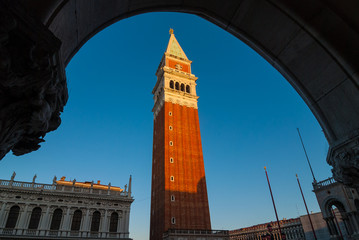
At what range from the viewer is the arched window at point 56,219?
95.6 feet

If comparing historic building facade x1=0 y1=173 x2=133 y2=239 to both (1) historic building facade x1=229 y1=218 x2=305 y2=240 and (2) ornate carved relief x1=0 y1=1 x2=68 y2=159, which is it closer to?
(1) historic building facade x1=229 y1=218 x2=305 y2=240

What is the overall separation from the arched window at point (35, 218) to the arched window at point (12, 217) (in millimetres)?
1727

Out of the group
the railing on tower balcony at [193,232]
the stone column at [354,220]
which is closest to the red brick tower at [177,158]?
the railing on tower balcony at [193,232]

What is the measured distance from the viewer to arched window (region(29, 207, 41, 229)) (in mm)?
28355

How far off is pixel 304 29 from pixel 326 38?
0.42 m

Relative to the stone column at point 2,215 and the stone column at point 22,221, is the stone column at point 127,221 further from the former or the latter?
the stone column at point 2,215

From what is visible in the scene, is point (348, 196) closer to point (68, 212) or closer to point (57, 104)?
point (57, 104)

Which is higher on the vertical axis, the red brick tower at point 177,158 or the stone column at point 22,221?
the red brick tower at point 177,158

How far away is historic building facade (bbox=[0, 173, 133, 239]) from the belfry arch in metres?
32.2

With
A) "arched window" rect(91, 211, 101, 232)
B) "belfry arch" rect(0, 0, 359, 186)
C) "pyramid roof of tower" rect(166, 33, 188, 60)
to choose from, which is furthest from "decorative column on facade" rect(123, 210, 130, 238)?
"pyramid roof of tower" rect(166, 33, 188, 60)

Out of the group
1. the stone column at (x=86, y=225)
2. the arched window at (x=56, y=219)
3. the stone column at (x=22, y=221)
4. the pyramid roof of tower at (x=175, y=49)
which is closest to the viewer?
the stone column at (x=22, y=221)

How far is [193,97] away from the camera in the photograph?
52938 mm

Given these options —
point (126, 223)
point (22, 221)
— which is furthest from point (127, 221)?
point (22, 221)

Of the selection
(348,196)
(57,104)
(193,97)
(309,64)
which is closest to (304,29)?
(309,64)
